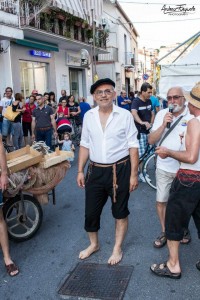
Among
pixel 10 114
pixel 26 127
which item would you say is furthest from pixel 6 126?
pixel 26 127

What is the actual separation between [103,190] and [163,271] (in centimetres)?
97

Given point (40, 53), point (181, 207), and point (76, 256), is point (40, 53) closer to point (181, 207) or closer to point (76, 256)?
point (76, 256)

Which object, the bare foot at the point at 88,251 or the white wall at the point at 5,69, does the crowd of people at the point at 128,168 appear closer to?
the bare foot at the point at 88,251

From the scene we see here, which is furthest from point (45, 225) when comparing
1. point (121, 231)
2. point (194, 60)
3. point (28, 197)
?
point (194, 60)

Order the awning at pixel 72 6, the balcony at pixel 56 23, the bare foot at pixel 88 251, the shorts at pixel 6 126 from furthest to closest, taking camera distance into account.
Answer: the awning at pixel 72 6, the balcony at pixel 56 23, the shorts at pixel 6 126, the bare foot at pixel 88 251

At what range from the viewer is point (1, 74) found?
13.6 meters

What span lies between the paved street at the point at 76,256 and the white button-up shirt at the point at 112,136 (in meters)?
1.13

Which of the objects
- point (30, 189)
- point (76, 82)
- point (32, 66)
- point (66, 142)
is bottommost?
point (66, 142)

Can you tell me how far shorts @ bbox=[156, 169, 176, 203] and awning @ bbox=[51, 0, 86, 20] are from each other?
45.6ft

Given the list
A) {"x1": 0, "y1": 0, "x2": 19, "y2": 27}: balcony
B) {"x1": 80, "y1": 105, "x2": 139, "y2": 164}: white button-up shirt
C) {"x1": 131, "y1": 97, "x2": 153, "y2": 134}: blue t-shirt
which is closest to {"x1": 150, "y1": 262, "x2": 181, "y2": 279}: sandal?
{"x1": 80, "y1": 105, "x2": 139, "y2": 164}: white button-up shirt

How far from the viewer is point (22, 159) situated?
4.29 m

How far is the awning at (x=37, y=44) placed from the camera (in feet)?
48.2

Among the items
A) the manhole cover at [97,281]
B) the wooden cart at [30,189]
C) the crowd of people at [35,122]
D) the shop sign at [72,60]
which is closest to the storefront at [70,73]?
the shop sign at [72,60]

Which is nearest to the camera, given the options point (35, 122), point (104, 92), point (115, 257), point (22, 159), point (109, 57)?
point (104, 92)
